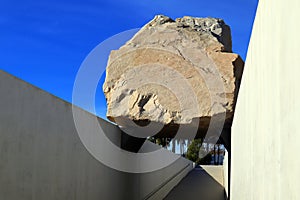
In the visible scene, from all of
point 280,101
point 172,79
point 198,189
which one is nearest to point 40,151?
point 280,101

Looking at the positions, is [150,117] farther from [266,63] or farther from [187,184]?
[187,184]

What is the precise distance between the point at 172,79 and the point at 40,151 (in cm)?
407

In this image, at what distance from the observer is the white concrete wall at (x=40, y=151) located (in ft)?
12.7

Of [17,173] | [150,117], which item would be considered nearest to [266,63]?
[17,173]

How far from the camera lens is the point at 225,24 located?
9852mm

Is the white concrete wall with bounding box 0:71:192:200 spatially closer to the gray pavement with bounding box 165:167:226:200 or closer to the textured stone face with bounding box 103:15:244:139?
the textured stone face with bounding box 103:15:244:139

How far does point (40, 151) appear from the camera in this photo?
184 inches

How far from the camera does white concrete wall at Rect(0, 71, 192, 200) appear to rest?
12.7ft

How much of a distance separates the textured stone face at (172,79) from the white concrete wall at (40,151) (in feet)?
5.73

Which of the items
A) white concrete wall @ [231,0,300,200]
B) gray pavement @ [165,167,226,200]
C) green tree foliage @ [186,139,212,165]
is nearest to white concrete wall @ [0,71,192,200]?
white concrete wall @ [231,0,300,200]

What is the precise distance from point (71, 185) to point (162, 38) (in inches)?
162

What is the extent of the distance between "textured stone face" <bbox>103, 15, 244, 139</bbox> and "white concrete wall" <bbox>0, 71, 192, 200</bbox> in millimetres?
1746

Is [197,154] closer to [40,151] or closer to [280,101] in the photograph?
[40,151]

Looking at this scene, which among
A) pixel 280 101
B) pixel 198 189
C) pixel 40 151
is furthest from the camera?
pixel 198 189
